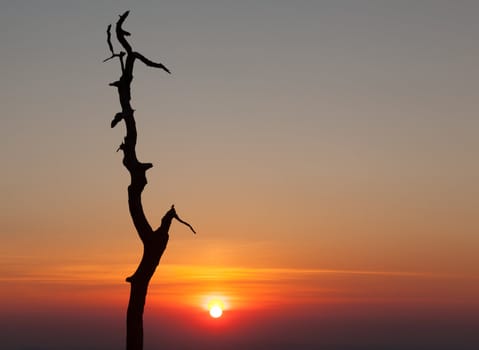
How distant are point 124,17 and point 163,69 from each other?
1.98 m

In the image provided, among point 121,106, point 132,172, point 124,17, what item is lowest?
point 132,172

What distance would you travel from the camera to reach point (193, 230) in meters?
26.1

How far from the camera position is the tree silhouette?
26.2 meters

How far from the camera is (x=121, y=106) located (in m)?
26.7

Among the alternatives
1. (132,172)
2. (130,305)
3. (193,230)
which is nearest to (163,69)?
(132,172)

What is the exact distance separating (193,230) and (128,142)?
10.7 feet

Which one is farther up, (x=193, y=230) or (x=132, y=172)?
(x=132, y=172)

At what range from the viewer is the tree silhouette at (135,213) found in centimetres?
2620

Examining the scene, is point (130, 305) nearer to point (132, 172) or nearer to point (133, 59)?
point (132, 172)

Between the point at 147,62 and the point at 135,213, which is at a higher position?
the point at 147,62

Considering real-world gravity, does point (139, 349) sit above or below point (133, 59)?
below

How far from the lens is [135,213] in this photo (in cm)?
2648

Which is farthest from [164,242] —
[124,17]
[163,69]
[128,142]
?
[124,17]

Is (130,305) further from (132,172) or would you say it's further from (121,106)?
(121,106)
